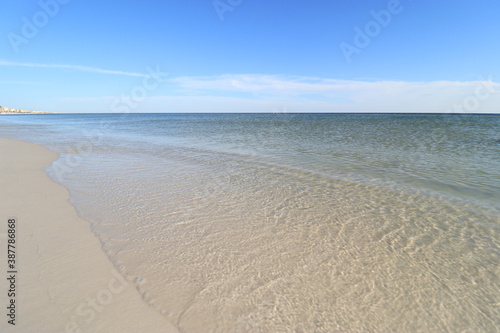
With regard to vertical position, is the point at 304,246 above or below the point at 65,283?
below

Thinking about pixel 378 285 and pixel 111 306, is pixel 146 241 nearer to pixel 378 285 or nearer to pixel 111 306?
pixel 111 306

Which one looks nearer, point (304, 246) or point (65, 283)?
point (65, 283)

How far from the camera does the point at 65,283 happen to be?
317 cm

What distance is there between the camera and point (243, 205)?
6.15 metres

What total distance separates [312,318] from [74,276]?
311 centimetres

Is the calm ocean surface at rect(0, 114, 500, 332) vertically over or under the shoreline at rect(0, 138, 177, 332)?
under

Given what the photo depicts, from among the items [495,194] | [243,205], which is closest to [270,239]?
[243,205]

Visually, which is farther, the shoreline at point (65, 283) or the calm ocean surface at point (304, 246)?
the calm ocean surface at point (304, 246)

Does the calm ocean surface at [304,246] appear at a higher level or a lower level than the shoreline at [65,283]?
lower

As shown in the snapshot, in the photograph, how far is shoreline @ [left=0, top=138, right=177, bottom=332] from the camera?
2.61 m

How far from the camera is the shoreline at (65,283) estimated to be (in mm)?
2607

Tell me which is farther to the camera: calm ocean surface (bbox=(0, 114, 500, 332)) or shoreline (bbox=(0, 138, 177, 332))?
calm ocean surface (bbox=(0, 114, 500, 332))

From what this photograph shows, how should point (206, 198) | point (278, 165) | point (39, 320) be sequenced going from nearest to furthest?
point (39, 320), point (206, 198), point (278, 165)

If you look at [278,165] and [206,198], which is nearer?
[206,198]
